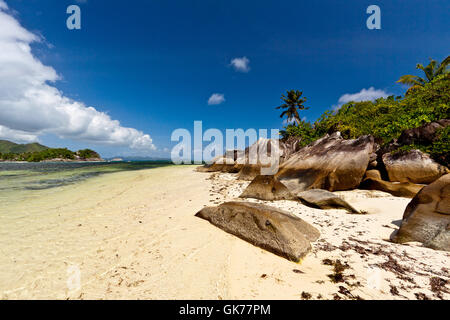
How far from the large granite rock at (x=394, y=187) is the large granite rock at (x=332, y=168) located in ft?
1.35

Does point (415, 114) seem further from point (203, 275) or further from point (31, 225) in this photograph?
point (31, 225)

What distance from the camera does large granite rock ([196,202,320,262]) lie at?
3434mm

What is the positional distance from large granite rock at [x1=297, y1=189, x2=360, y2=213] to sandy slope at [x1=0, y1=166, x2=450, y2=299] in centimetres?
66

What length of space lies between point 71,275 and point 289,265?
3878 millimetres

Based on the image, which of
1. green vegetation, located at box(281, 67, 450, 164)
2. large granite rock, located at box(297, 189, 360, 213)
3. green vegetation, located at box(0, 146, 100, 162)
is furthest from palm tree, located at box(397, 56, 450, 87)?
green vegetation, located at box(0, 146, 100, 162)

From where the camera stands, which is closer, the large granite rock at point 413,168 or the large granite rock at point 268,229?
the large granite rock at point 268,229

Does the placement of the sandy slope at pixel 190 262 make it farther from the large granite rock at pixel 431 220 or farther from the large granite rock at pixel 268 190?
the large granite rock at pixel 268 190

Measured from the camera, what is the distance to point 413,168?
8141 mm

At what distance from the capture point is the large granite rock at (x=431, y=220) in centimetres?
355

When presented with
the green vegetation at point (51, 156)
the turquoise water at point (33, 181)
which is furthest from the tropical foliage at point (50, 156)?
the turquoise water at point (33, 181)

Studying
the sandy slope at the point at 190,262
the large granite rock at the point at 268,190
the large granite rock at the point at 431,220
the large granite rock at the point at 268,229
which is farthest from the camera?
the large granite rock at the point at 268,190

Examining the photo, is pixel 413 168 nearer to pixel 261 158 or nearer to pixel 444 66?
pixel 261 158

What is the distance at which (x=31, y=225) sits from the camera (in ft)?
16.7
